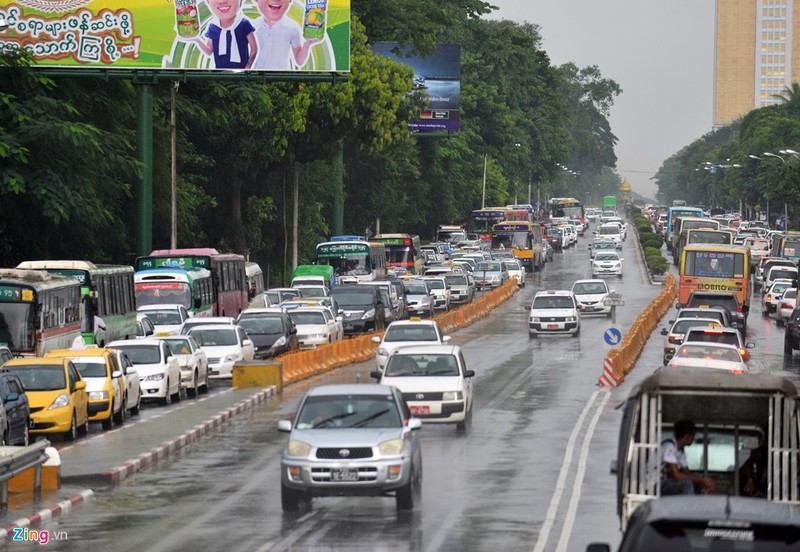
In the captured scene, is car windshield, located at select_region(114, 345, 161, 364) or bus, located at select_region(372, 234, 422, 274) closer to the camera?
car windshield, located at select_region(114, 345, 161, 364)

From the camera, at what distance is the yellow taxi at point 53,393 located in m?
28.6

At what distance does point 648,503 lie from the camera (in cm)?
895

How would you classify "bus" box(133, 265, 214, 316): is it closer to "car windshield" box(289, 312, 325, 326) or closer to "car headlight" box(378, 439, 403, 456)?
"car windshield" box(289, 312, 325, 326)

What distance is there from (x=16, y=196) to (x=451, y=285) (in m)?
29.6

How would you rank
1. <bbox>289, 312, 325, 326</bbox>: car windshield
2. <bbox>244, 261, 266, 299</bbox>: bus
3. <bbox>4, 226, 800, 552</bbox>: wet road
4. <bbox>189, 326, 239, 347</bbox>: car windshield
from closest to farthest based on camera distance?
<bbox>4, 226, 800, 552</bbox>: wet road
<bbox>189, 326, 239, 347</bbox>: car windshield
<bbox>289, 312, 325, 326</bbox>: car windshield
<bbox>244, 261, 266, 299</bbox>: bus

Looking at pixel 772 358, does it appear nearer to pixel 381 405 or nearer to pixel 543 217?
pixel 381 405

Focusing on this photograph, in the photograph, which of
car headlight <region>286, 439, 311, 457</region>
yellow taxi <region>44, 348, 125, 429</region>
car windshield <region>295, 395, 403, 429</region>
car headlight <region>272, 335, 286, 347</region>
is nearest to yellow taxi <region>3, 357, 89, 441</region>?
yellow taxi <region>44, 348, 125, 429</region>

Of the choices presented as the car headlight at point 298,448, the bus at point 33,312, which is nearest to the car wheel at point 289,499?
the car headlight at point 298,448

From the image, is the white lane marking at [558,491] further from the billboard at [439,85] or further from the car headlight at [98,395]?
the billboard at [439,85]

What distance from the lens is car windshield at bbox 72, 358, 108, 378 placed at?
1255 inches

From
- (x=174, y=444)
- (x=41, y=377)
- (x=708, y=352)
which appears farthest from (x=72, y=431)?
(x=708, y=352)

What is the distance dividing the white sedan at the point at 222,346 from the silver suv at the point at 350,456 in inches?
837

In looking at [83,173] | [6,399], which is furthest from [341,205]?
[6,399]

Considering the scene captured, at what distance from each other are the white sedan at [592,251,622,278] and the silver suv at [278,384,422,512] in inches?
2985
